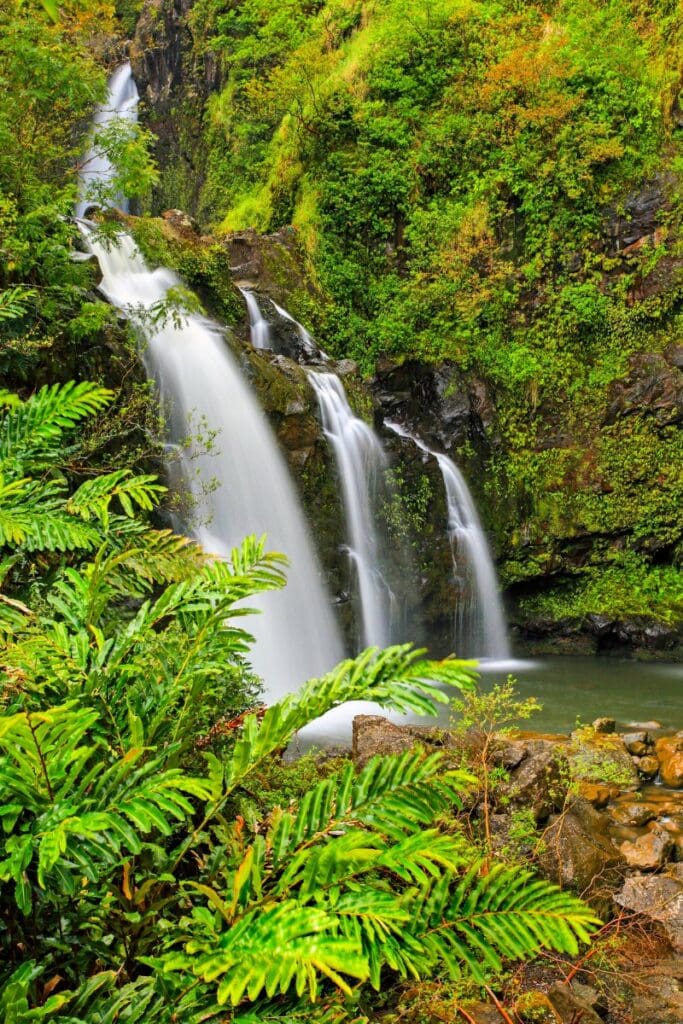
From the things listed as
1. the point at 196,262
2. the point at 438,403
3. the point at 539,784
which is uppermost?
the point at 196,262

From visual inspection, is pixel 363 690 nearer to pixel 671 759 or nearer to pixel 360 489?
pixel 671 759

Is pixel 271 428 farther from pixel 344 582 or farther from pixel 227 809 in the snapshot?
pixel 227 809

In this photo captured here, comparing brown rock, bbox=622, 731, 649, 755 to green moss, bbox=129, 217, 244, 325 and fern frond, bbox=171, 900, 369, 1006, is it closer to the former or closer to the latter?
fern frond, bbox=171, 900, 369, 1006

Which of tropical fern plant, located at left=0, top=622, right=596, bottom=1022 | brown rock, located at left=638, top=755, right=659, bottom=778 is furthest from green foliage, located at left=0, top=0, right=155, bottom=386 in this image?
brown rock, located at left=638, top=755, right=659, bottom=778

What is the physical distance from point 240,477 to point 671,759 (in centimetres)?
593

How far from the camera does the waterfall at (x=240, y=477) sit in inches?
347

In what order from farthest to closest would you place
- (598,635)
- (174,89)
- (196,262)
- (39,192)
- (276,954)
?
(174,89) → (598,635) → (196,262) → (39,192) → (276,954)

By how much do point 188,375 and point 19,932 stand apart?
8.20 metres

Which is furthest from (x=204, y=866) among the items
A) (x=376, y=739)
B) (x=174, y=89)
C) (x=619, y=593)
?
(x=174, y=89)

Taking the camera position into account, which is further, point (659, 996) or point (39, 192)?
point (39, 192)

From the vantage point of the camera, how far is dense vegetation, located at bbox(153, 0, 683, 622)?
12.3m

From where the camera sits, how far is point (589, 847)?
407 cm

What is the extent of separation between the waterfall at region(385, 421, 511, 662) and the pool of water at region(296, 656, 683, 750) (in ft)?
1.91

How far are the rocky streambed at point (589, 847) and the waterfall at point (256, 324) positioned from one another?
7940 millimetres
